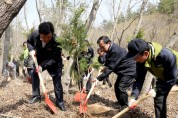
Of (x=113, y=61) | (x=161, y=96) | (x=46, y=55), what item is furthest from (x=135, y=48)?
(x=46, y=55)

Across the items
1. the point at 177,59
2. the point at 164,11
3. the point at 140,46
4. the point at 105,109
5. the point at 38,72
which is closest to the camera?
the point at 140,46

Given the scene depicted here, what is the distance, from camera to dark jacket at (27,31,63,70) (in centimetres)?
586

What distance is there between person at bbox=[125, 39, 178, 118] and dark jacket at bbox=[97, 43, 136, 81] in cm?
108

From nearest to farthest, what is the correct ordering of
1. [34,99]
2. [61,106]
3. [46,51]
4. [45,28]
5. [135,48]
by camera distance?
1. [135,48]
2. [45,28]
3. [46,51]
4. [61,106]
5. [34,99]

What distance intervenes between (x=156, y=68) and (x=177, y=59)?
385 mm

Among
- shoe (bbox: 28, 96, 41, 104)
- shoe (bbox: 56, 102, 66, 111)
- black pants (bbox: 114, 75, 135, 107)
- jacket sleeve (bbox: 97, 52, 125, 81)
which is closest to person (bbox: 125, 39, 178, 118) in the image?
jacket sleeve (bbox: 97, 52, 125, 81)

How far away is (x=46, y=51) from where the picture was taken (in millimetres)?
6008

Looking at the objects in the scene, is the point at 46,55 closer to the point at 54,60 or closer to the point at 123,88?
the point at 54,60

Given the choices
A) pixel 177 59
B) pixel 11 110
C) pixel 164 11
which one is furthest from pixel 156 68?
pixel 164 11

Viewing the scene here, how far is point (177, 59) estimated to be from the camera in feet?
15.8

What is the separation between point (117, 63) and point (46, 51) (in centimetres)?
160

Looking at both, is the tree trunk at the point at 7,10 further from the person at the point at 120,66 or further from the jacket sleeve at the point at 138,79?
the person at the point at 120,66

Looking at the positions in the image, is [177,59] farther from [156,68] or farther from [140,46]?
[140,46]

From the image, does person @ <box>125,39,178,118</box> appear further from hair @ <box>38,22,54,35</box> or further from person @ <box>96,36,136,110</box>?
hair @ <box>38,22,54,35</box>
